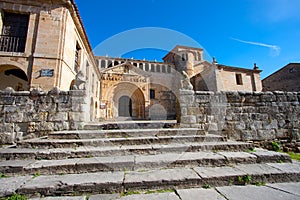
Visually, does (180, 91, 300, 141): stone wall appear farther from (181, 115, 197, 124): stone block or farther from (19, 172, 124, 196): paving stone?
(19, 172, 124, 196): paving stone

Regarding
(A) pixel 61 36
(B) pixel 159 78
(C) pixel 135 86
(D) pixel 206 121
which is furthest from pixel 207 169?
(B) pixel 159 78

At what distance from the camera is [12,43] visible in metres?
6.11

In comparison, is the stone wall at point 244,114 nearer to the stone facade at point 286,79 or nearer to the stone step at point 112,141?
the stone step at point 112,141

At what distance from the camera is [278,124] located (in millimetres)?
4215

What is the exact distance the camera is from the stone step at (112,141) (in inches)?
106

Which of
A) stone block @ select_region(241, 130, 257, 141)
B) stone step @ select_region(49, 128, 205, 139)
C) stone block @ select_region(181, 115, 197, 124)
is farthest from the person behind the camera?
stone block @ select_region(241, 130, 257, 141)

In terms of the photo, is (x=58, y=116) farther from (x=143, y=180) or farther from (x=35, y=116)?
(x=143, y=180)

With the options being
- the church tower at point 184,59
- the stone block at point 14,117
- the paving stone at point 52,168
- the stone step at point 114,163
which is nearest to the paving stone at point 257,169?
the stone step at point 114,163

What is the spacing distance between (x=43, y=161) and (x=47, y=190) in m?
0.79

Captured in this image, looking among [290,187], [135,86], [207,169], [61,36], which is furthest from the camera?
[135,86]

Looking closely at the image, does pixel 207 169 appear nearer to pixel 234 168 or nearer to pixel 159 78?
pixel 234 168

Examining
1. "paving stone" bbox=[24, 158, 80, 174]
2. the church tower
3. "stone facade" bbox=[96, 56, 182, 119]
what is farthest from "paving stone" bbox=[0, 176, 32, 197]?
the church tower

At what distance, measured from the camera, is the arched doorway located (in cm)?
1518

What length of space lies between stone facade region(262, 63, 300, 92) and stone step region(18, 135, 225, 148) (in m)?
17.0
